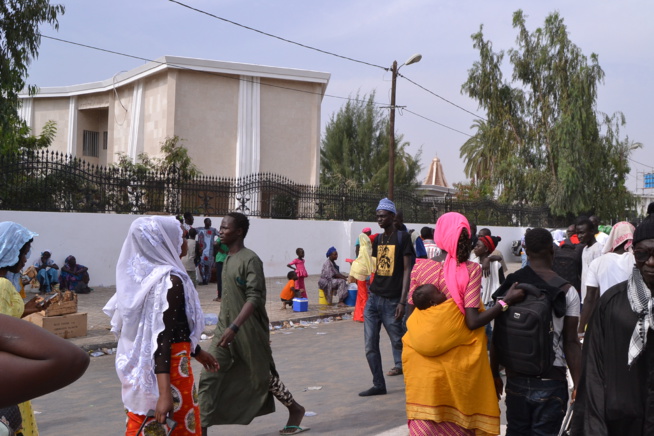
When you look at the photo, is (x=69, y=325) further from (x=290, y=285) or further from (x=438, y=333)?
(x=438, y=333)

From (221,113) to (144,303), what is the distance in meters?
25.6

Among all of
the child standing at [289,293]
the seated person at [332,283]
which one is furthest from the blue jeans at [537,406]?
the seated person at [332,283]

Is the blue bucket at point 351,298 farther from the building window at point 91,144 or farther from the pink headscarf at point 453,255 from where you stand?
the building window at point 91,144

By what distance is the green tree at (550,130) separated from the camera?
1312 inches

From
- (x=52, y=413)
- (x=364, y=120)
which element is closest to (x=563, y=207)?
(x=364, y=120)

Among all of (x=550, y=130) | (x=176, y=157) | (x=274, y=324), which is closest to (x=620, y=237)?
(x=274, y=324)

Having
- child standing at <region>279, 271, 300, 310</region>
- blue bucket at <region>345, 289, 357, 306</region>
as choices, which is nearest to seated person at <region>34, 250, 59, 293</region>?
child standing at <region>279, 271, 300, 310</region>

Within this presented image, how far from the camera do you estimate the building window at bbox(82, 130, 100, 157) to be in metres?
33.9

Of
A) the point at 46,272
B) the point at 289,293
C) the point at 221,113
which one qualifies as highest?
the point at 221,113

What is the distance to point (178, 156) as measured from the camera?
25422 millimetres

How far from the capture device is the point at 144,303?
12.0 ft

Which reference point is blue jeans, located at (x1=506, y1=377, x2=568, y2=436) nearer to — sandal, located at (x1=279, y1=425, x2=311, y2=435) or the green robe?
the green robe

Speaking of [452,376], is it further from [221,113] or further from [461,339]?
[221,113]

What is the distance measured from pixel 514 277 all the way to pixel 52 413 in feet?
15.2
